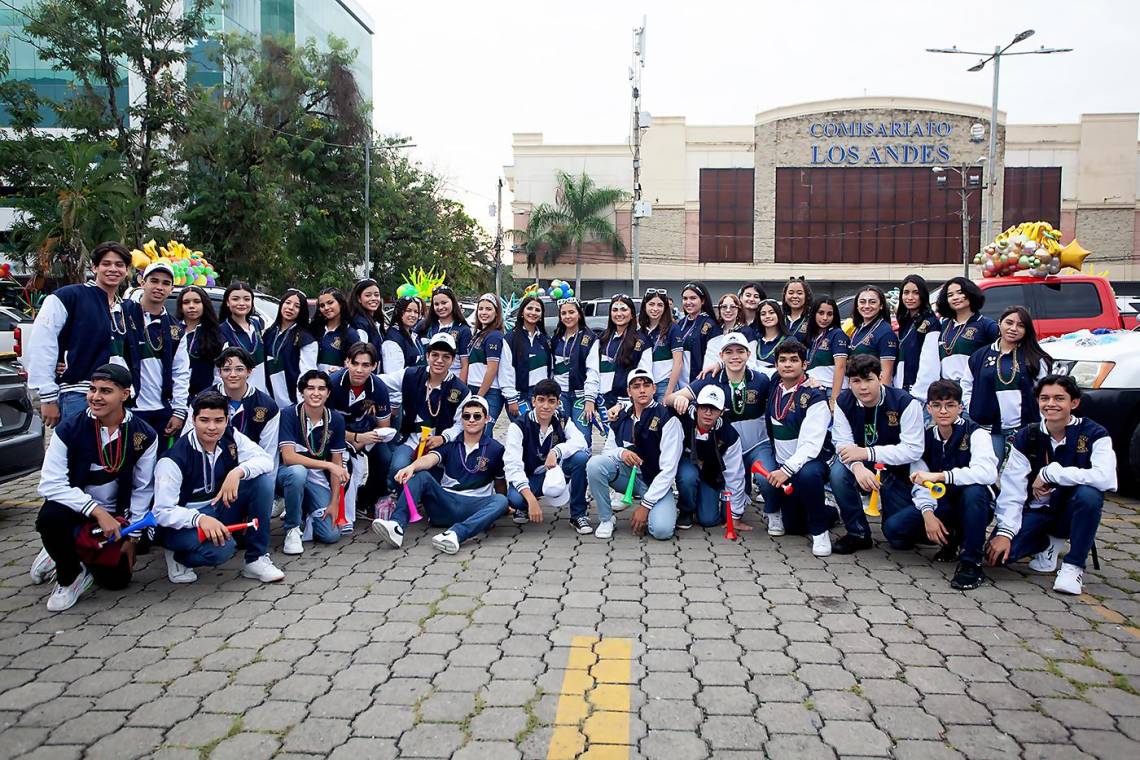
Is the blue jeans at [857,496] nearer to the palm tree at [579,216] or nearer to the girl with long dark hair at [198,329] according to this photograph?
the girl with long dark hair at [198,329]

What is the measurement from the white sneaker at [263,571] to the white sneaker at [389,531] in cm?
75

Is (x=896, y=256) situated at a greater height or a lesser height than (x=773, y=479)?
greater

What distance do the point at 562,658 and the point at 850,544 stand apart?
8.38ft

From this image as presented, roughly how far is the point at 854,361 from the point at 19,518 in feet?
20.9

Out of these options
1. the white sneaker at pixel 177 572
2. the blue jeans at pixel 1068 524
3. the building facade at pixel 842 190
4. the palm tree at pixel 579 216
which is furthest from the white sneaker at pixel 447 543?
the building facade at pixel 842 190

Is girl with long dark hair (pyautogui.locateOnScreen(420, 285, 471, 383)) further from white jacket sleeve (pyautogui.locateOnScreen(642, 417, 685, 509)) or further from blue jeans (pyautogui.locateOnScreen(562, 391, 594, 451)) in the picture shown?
white jacket sleeve (pyautogui.locateOnScreen(642, 417, 685, 509))

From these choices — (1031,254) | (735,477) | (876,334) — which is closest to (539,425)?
(735,477)

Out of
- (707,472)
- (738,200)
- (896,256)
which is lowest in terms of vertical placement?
(707,472)

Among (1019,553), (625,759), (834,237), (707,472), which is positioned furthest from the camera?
(834,237)

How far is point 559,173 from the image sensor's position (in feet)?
130

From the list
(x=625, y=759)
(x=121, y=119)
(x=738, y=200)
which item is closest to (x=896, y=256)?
(x=738, y=200)

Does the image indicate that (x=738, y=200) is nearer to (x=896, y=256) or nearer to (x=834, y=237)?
(x=834, y=237)

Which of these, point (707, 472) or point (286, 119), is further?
point (286, 119)

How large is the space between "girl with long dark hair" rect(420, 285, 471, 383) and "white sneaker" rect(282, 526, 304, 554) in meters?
2.37
